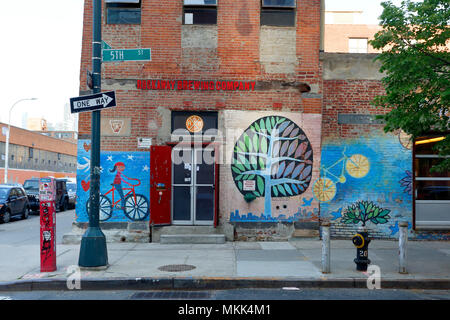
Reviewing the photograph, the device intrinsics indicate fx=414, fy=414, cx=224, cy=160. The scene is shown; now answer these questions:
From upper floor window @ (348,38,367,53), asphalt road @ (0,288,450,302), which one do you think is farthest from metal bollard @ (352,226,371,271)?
upper floor window @ (348,38,367,53)

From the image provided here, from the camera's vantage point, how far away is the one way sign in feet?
26.6

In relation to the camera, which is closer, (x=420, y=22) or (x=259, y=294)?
(x=259, y=294)

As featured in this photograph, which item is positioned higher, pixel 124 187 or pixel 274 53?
pixel 274 53

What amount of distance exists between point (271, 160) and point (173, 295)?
17.9ft

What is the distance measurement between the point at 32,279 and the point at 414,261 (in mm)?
7699

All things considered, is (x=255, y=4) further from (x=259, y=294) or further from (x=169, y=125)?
(x=259, y=294)

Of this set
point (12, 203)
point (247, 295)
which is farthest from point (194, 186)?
point (12, 203)

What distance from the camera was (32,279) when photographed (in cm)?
736

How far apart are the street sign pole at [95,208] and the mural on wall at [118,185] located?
2.96 metres

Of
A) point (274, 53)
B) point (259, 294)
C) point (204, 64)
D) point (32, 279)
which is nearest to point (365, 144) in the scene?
point (274, 53)

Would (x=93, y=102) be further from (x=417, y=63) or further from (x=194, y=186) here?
(x=417, y=63)

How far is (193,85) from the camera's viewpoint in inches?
448

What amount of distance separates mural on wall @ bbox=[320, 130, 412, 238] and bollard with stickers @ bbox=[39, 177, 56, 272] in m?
6.90

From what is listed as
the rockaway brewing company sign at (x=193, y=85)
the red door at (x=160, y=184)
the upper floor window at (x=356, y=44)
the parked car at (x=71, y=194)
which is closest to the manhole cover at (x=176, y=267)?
the red door at (x=160, y=184)
